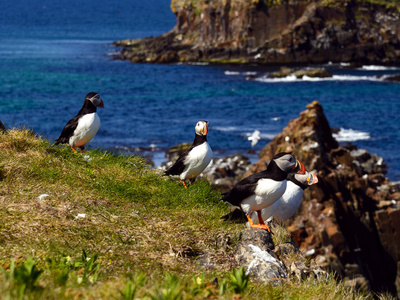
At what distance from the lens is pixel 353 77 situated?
93375 millimetres

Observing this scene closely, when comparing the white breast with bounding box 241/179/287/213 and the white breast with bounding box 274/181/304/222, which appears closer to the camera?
the white breast with bounding box 241/179/287/213

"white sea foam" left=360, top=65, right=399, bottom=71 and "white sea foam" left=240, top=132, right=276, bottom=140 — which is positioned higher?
"white sea foam" left=360, top=65, right=399, bottom=71

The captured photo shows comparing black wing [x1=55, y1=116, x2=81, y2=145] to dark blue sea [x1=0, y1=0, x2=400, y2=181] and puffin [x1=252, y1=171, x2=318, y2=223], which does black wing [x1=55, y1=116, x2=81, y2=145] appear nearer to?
puffin [x1=252, y1=171, x2=318, y2=223]

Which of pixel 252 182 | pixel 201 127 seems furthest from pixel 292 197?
pixel 252 182

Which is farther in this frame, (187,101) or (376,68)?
(376,68)

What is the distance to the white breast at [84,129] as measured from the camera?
1098 centimetres

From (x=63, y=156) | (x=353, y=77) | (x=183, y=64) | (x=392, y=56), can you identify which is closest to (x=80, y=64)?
(x=183, y=64)

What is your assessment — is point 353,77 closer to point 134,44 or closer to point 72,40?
point 134,44

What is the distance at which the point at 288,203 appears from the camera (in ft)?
37.1

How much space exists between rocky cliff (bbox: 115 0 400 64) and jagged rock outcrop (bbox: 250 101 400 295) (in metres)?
79.7

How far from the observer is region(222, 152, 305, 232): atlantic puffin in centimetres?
850

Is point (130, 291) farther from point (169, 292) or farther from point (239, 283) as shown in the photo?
point (239, 283)

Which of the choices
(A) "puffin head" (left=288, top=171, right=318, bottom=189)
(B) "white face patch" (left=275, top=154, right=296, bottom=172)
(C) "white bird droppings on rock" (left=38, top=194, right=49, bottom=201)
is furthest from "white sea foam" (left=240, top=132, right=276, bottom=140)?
(C) "white bird droppings on rock" (left=38, top=194, right=49, bottom=201)

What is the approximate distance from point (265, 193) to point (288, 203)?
290cm
